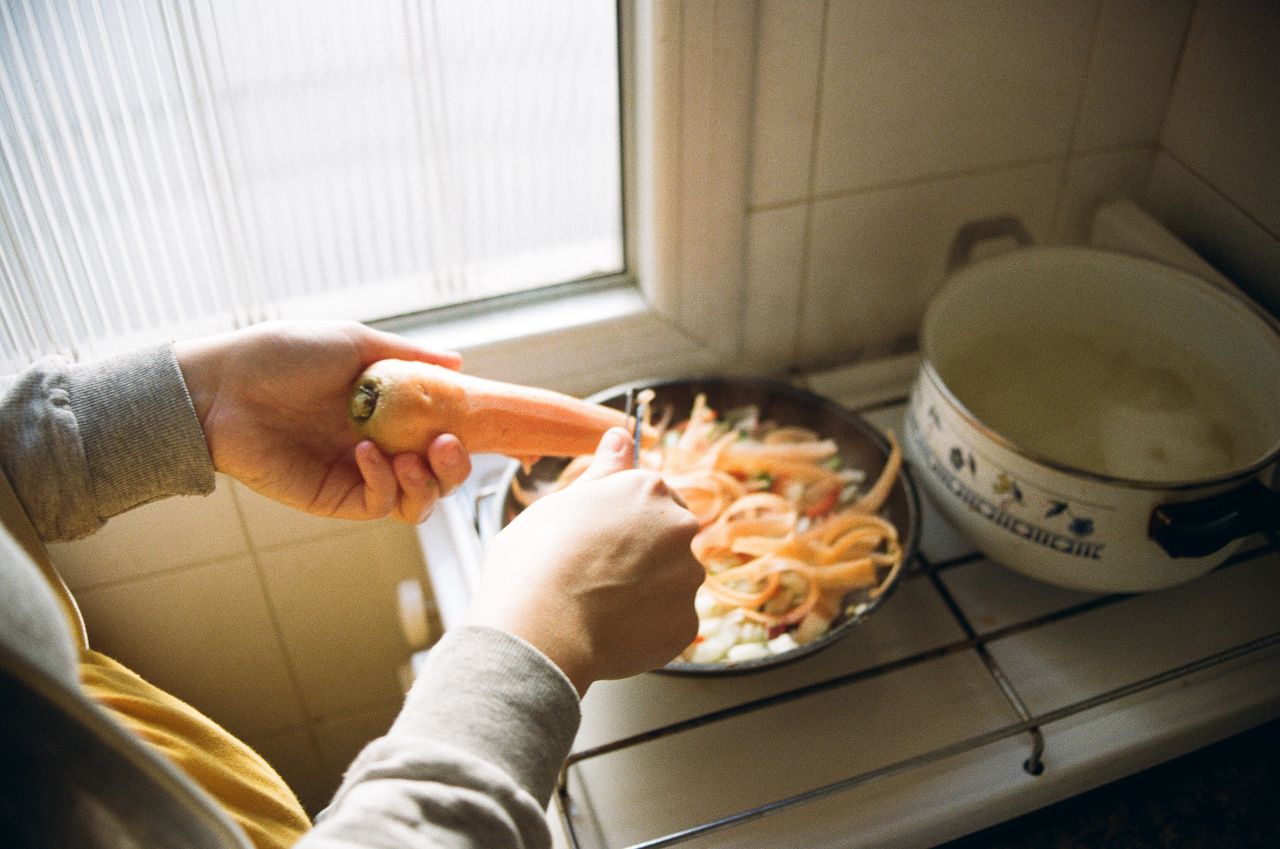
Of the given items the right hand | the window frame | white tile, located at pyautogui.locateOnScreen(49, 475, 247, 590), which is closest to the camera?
the right hand

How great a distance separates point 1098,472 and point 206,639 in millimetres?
826

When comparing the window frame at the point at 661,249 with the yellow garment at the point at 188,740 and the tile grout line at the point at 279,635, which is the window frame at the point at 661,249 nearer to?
the tile grout line at the point at 279,635

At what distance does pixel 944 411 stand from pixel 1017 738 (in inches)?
9.3

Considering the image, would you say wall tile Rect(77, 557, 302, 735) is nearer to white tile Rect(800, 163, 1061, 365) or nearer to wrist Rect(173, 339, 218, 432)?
wrist Rect(173, 339, 218, 432)

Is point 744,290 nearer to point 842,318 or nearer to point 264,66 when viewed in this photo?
point 842,318

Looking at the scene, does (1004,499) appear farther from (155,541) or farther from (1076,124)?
(155,541)

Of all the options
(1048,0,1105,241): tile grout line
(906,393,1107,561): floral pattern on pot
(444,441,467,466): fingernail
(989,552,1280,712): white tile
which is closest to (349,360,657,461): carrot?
(444,441,467,466): fingernail

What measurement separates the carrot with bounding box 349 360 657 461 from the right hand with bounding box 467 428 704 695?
0.41ft

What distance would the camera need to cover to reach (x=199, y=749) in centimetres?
64

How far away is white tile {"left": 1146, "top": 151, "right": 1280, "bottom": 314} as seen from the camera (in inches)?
36.6

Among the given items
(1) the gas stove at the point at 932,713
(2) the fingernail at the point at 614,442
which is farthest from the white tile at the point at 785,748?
(2) the fingernail at the point at 614,442

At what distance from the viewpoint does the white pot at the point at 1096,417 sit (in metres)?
0.72

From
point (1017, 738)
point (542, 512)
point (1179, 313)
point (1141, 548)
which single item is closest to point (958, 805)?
point (1017, 738)

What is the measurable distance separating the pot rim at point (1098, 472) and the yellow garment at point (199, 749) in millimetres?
521
